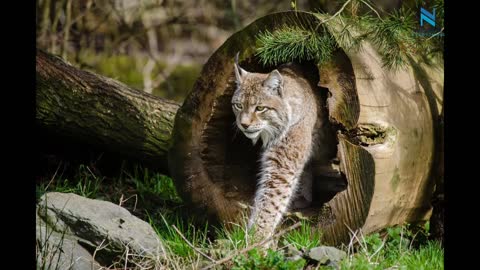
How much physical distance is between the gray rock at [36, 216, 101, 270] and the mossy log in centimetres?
76

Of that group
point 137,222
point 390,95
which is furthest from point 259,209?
point 390,95

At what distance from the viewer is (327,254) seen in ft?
11.6

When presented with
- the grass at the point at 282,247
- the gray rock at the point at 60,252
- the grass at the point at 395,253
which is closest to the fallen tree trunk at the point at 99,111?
the grass at the point at 282,247

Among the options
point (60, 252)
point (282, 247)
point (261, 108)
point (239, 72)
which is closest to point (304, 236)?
point (282, 247)

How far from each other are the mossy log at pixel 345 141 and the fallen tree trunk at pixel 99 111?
925 millimetres

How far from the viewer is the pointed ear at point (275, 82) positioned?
3994mm

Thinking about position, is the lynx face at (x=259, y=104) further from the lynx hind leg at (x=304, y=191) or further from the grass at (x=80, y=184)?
the grass at (x=80, y=184)

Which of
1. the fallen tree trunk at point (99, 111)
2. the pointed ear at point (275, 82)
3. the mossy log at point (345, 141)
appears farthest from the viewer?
the fallen tree trunk at point (99, 111)

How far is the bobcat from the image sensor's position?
403cm

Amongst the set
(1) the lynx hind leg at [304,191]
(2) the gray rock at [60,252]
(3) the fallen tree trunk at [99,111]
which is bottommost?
(2) the gray rock at [60,252]

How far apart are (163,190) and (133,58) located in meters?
2.59

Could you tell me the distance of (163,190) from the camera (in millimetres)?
5406

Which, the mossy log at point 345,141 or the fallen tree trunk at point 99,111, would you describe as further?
the fallen tree trunk at point 99,111

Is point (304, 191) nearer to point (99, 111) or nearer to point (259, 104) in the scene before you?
point (259, 104)
